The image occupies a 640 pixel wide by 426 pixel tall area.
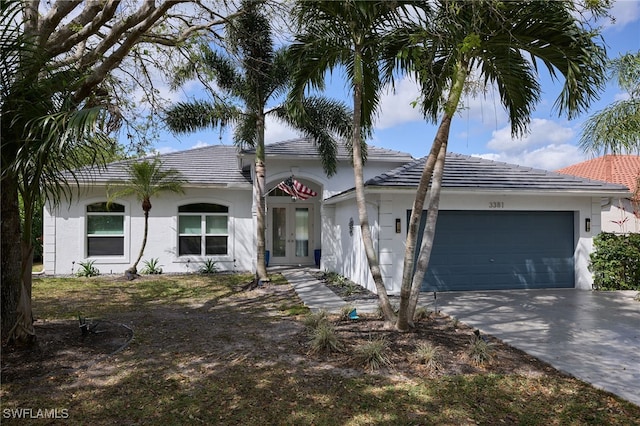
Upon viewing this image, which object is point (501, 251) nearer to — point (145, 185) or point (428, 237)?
point (428, 237)

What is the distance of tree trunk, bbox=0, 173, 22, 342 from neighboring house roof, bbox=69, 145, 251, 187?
28.7ft

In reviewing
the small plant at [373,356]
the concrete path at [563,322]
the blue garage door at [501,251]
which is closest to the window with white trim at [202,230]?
the concrete path at [563,322]

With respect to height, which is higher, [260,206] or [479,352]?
[260,206]

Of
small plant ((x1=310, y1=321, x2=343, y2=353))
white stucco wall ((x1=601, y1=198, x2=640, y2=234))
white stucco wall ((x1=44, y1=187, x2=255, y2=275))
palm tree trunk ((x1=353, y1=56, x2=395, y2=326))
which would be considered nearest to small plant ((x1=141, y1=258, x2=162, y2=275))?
white stucco wall ((x1=44, y1=187, x2=255, y2=275))

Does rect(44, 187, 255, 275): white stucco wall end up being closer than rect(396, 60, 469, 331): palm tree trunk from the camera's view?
No

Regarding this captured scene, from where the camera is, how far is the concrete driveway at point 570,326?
212 inches

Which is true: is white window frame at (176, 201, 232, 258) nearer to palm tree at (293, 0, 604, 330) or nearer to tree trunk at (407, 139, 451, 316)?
palm tree at (293, 0, 604, 330)

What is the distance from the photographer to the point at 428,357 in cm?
546

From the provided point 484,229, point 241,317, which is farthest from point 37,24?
point 484,229

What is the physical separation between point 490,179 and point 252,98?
7.57 meters

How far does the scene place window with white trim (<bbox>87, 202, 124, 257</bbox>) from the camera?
15.0 m

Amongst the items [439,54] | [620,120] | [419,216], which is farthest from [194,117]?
[620,120]

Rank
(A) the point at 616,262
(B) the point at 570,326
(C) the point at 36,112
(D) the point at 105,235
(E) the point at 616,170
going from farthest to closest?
(E) the point at 616,170 < (D) the point at 105,235 < (A) the point at 616,262 < (B) the point at 570,326 < (C) the point at 36,112

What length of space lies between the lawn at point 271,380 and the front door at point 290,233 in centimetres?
1037
